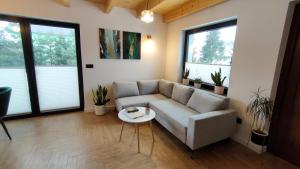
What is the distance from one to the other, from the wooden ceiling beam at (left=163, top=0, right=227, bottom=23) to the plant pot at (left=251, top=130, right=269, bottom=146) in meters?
2.25

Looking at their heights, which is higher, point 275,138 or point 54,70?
point 54,70

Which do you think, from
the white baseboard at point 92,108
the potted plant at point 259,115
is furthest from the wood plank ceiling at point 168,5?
the white baseboard at point 92,108

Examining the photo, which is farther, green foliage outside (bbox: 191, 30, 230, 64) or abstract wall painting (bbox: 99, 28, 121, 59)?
abstract wall painting (bbox: 99, 28, 121, 59)

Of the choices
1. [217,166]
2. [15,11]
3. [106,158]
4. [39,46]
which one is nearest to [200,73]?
[217,166]

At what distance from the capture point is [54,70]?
3260 mm

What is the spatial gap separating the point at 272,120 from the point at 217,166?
1.13m

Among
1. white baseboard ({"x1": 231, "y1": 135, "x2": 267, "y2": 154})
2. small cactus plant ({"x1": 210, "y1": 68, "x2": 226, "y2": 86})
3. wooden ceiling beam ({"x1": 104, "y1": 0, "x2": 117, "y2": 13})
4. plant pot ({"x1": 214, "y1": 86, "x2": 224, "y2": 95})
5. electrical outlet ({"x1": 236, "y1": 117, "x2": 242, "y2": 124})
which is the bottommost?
white baseboard ({"x1": 231, "y1": 135, "x2": 267, "y2": 154})

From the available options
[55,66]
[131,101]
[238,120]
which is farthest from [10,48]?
[238,120]

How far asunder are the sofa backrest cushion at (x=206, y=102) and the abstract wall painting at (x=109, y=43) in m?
2.19

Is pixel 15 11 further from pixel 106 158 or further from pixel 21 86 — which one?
pixel 106 158

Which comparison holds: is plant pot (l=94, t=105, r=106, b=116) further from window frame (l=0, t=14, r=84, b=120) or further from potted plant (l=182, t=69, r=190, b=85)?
potted plant (l=182, t=69, r=190, b=85)

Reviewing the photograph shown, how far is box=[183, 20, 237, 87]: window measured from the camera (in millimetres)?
2744

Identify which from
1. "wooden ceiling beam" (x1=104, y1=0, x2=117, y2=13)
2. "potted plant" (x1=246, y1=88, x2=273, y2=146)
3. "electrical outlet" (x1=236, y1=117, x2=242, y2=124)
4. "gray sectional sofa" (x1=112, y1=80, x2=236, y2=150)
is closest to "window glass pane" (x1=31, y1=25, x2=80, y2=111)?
"wooden ceiling beam" (x1=104, y1=0, x2=117, y2=13)

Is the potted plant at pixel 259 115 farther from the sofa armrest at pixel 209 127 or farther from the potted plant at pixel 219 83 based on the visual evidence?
the potted plant at pixel 219 83
